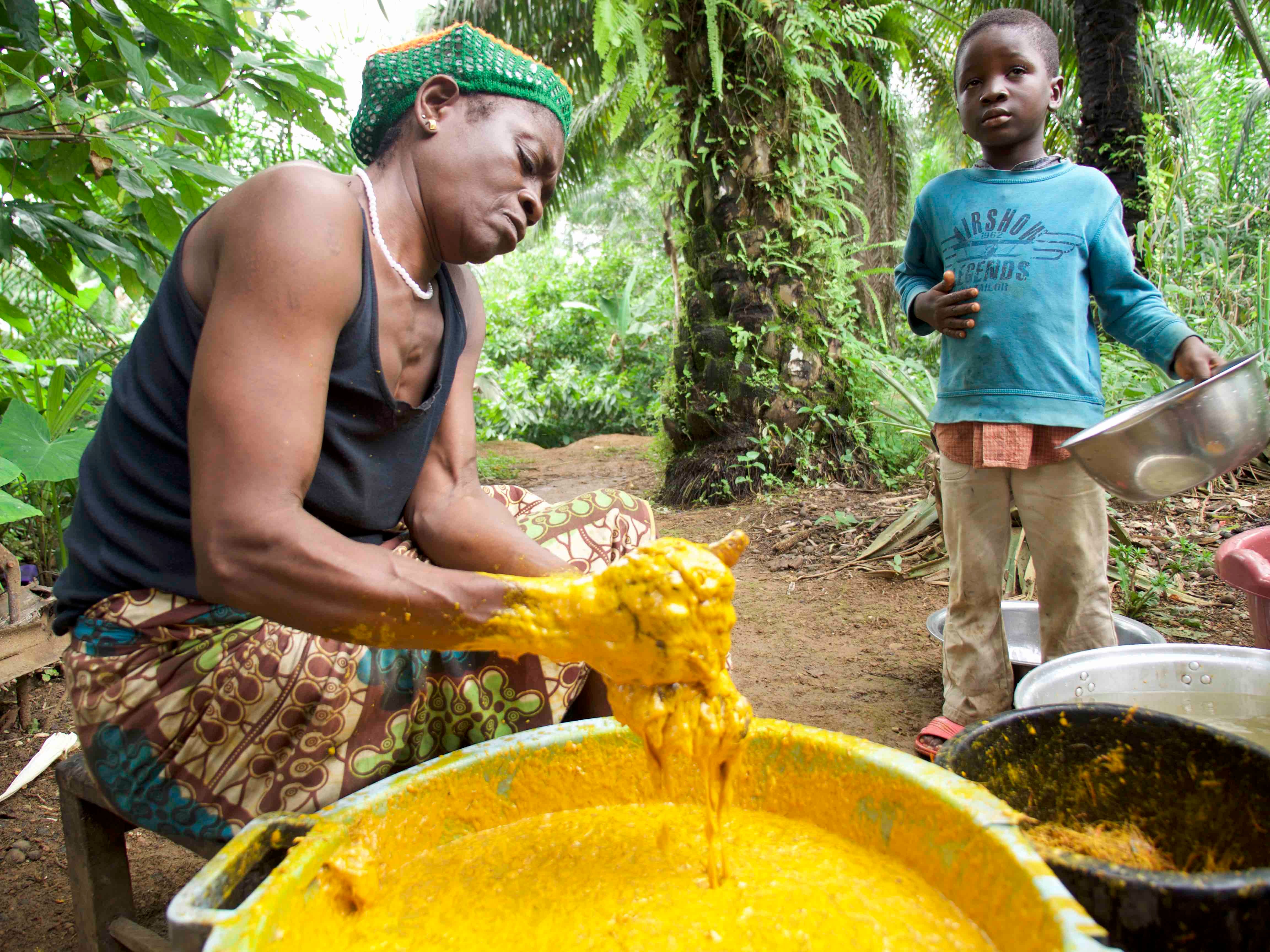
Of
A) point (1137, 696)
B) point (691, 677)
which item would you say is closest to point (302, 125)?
point (691, 677)

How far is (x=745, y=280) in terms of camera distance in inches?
172

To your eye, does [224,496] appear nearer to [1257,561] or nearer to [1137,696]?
[1137,696]

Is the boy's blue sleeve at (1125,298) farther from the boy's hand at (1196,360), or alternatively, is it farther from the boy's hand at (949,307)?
the boy's hand at (949,307)

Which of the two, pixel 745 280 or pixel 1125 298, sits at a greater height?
pixel 745 280

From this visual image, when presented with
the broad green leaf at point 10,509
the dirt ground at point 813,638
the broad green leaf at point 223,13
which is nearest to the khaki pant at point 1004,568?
the dirt ground at point 813,638

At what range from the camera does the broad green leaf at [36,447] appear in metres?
1.71

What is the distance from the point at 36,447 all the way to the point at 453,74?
51.6 inches

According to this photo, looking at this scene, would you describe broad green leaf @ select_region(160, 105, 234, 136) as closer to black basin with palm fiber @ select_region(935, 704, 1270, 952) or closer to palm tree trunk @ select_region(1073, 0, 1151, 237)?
black basin with palm fiber @ select_region(935, 704, 1270, 952)

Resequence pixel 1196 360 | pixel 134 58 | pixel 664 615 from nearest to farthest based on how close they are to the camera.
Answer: pixel 664 615
pixel 134 58
pixel 1196 360

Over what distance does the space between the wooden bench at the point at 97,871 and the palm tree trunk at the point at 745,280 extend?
3356 millimetres

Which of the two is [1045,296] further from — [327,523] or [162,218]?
[162,218]

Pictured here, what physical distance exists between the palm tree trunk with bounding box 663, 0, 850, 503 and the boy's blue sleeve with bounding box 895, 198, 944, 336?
6.82 feet

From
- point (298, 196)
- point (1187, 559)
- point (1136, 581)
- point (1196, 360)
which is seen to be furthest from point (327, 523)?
point (1187, 559)

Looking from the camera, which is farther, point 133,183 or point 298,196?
point 133,183
